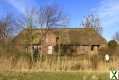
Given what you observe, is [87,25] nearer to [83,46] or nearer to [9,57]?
[83,46]

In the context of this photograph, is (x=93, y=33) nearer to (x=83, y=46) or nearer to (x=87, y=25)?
(x=83, y=46)

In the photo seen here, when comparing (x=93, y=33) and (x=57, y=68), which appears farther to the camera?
(x=93, y=33)

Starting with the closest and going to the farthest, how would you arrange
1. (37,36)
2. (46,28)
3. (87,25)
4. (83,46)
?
1. (46,28)
2. (37,36)
3. (83,46)
4. (87,25)

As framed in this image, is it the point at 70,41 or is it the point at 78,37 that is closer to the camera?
the point at 70,41

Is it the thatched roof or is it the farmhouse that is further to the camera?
the thatched roof

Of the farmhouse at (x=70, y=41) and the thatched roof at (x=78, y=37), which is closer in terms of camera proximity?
the farmhouse at (x=70, y=41)

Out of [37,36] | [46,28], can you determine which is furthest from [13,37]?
[46,28]

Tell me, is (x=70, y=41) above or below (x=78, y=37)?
below

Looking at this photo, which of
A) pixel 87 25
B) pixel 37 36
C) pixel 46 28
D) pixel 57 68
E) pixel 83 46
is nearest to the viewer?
pixel 57 68

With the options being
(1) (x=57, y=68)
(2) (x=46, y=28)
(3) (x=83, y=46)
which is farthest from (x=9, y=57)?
(3) (x=83, y=46)

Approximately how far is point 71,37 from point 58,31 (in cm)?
523

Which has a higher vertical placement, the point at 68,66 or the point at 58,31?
the point at 58,31

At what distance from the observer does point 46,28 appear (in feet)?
187

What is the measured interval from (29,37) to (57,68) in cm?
3112
